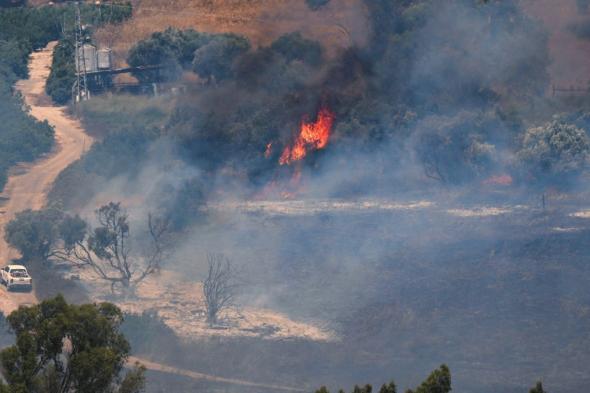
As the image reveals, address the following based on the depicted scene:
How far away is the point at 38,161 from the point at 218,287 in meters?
33.6

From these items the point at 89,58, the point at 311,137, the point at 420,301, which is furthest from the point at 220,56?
the point at 420,301

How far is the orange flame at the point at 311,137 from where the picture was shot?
96.5 meters

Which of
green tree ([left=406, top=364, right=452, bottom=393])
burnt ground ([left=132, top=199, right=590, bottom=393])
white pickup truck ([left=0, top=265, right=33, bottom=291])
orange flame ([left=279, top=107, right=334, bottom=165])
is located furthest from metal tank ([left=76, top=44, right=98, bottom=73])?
green tree ([left=406, top=364, right=452, bottom=393])

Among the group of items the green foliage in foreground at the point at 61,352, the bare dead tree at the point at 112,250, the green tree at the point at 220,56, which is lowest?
the green foliage in foreground at the point at 61,352

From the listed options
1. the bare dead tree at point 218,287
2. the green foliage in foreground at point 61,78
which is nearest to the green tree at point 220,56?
the green foliage in foreground at point 61,78

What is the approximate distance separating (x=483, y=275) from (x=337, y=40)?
25.7m

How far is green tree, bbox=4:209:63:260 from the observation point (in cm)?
8319

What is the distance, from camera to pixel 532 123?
101 meters

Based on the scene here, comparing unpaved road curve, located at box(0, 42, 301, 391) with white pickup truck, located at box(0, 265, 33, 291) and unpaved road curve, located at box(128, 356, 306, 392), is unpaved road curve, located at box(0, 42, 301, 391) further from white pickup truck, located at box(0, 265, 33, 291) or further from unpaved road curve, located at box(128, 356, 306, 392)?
white pickup truck, located at box(0, 265, 33, 291)

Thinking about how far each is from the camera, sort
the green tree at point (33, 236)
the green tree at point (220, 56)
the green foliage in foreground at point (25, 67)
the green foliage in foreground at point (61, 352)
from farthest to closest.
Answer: the green tree at point (220, 56)
the green foliage in foreground at point (25, 67)
the green tree at point (33, 236)
the green foliage in foreground at point (61, 352)

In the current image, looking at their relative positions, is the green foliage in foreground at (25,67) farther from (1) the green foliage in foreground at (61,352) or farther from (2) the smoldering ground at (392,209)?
(1) the green foliage in foreground at (61,352)

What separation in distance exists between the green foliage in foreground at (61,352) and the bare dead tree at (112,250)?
89.9 ft

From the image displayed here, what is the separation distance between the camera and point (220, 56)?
107312mm

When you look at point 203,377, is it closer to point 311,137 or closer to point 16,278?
point 16,278
